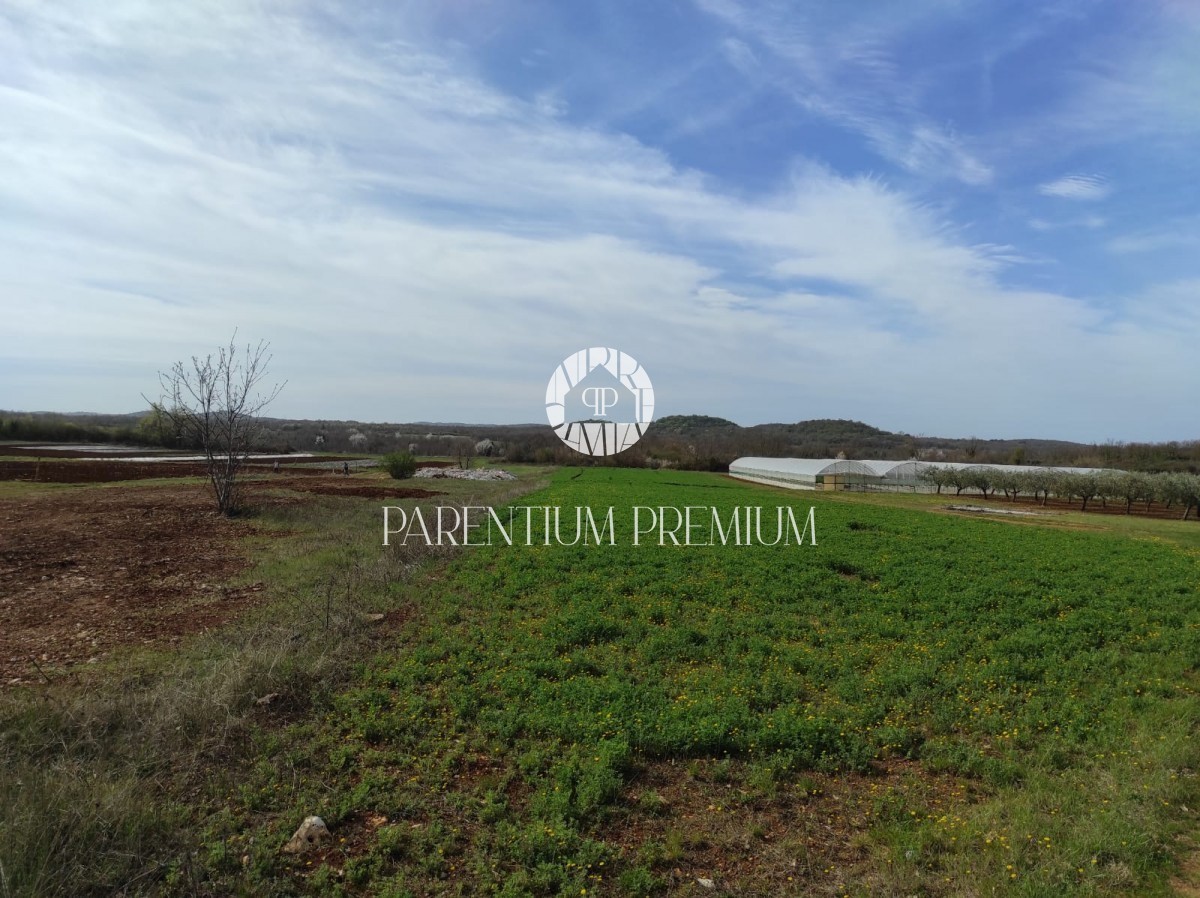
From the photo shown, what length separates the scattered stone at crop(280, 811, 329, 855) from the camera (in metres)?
4.51

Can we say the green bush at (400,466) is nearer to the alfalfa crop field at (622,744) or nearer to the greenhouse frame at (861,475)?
the greenhouse frame at (861,475)

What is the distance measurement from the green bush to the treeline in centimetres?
3899

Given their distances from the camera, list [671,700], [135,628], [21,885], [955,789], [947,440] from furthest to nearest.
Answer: [947,440] → [135,628] → [671,700] → [955,789] → [21,885]

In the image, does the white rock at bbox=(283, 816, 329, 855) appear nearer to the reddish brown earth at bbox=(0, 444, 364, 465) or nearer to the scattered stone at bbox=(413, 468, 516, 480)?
the scattered stone at bbox=(413, 468, 516, 480)

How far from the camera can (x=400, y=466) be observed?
42.8m

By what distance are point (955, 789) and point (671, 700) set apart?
287cm

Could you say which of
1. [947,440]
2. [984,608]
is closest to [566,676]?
[984,608]

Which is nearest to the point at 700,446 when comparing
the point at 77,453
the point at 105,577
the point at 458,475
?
the point at 458,475

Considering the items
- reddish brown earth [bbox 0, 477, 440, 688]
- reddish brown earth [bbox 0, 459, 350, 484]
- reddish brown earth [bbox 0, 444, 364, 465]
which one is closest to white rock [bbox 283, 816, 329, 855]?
reddish brown earth [bbox 0, 477, 440, 688]

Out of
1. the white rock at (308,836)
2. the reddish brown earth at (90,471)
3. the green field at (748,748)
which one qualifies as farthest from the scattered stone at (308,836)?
the reddish brown earth at (90,471)

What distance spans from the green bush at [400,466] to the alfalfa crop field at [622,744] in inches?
1220

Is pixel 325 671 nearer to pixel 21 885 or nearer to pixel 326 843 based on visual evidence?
pixel 326 843

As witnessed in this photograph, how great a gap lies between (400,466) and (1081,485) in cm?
4273

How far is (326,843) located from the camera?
4.60m
